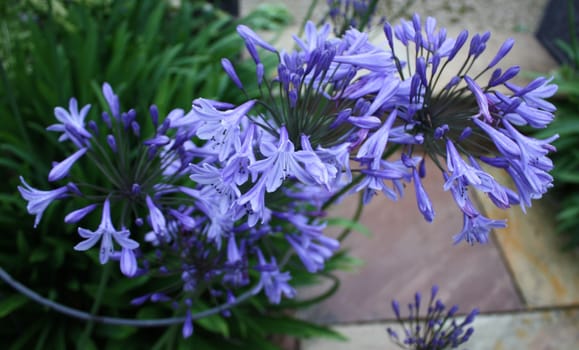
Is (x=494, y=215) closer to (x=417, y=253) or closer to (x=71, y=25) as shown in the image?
(x=417, y=253)

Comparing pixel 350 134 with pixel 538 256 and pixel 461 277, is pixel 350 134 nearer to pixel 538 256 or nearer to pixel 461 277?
pixel 461 277

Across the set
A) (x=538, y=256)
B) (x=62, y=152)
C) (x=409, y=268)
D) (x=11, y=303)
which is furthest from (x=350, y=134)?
(x=538, y=256)

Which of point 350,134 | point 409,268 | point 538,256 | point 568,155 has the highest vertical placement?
point 350,134

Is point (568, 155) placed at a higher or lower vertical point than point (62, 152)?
higher

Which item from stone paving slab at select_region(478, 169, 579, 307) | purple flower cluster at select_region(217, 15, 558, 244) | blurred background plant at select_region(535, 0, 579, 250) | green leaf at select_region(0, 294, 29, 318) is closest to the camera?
purple flower cluster at select_region(217, 15, 558, 244)

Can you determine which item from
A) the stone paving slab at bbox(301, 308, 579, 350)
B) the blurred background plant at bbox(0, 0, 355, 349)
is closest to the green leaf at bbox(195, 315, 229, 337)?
the blurred background plant at bbox(0, 0, 355, 349)

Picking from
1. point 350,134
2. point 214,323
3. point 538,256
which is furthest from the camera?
point 538,256

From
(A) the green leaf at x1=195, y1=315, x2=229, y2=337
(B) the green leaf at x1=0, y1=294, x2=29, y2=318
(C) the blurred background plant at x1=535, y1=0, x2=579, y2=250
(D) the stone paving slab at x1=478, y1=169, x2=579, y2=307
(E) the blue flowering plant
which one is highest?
(E) the blue flowering plant

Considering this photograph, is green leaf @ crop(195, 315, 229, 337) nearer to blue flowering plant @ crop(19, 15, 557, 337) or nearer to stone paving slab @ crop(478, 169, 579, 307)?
blue flowering plant @ crop(19, 15, 557, 337)
